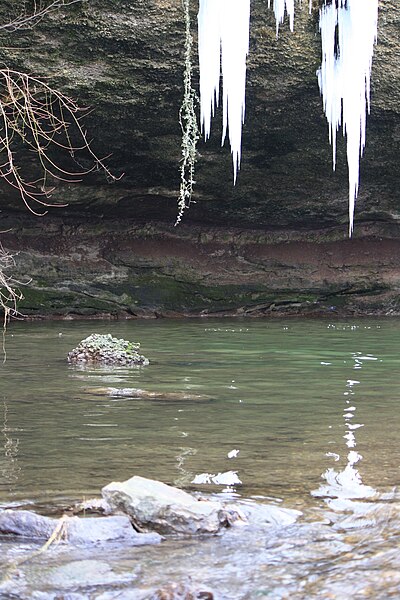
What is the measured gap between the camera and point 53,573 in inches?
101

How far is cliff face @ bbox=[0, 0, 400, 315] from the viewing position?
970cm

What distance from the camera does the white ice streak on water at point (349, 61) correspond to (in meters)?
9.88

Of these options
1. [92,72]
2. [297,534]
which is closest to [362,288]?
[92,72]

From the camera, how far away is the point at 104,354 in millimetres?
8023

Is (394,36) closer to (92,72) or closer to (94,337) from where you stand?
(92,72)

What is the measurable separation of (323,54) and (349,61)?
0.34 metres

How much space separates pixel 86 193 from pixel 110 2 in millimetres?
4695

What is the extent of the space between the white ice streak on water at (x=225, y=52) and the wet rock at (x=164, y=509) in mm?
7403

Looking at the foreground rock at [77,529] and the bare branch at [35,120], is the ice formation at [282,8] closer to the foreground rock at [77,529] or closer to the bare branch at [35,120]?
the bare branch at [35,120]

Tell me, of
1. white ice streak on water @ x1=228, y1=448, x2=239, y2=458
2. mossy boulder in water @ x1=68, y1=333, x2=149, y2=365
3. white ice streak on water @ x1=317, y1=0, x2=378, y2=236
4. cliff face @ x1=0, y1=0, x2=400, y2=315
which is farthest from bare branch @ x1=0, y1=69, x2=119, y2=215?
white ice streak on water @ x1=317, y1=0, x2=378, y2=236

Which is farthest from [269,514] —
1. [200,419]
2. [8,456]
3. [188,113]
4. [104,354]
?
[188,113]

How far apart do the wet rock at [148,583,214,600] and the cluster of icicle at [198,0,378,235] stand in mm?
7931

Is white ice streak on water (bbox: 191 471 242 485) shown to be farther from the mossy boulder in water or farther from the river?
the mossy boulder in water


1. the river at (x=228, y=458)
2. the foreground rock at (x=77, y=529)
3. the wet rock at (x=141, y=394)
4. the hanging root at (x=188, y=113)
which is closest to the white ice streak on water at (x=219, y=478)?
the river at (x=228, y=458)
